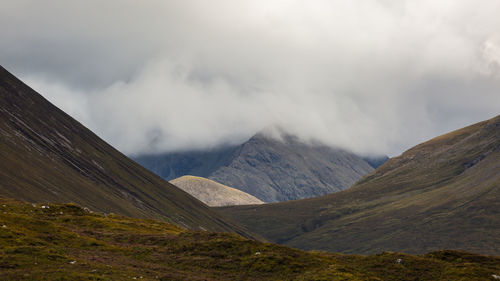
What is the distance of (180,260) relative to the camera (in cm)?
7519

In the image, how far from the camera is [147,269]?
66312mm

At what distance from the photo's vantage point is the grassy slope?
60469mm

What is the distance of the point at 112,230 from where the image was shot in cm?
9662

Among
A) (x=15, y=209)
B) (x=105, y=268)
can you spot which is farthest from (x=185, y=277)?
(x=15, y=209)

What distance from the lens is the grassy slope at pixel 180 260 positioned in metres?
60.5

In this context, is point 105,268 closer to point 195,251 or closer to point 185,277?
point 185,277

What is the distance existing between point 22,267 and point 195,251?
2935 cm

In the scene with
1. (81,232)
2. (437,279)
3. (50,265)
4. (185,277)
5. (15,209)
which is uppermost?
→ (15,209)

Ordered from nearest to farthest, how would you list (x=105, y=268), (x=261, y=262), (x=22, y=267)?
(x=22, y=267) → (x=105, y=268) → (x=261, y=262)

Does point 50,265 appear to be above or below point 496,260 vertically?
above

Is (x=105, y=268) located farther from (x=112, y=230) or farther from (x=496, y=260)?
(x=496, y=260)

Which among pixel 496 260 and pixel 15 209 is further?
pixel 15 209

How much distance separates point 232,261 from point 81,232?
31.2 meters

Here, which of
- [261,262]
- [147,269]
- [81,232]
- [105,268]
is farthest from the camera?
[81,232]
